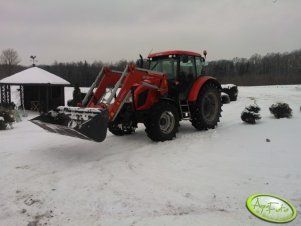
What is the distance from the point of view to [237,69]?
7681 centimetres

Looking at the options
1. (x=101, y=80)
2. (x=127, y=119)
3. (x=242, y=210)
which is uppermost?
(x=101, y=80)

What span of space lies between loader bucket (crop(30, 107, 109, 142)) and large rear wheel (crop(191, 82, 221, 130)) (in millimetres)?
3381

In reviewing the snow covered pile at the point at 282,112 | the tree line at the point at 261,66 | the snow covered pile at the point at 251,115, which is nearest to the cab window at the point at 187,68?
the snow covered pile at the point at 251,115

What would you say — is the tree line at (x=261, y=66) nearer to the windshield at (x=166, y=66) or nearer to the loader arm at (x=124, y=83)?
the windshield at (x=166, y=66)

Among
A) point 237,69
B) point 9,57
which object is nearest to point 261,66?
point 237,69

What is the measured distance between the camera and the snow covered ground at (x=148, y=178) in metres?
3.75

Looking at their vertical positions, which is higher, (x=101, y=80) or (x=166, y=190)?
(x=101, y=80)

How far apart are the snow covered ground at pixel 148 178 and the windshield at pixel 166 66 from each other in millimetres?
1769

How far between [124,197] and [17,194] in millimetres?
1544

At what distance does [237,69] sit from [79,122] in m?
75.2

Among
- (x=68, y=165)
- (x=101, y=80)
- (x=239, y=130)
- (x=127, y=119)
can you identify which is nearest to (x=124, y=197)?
(x=68, y=165)

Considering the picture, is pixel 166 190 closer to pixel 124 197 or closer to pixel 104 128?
pixel 124 197

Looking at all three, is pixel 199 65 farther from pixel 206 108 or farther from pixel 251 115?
pixel 251 115

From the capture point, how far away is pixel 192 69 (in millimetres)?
8734
